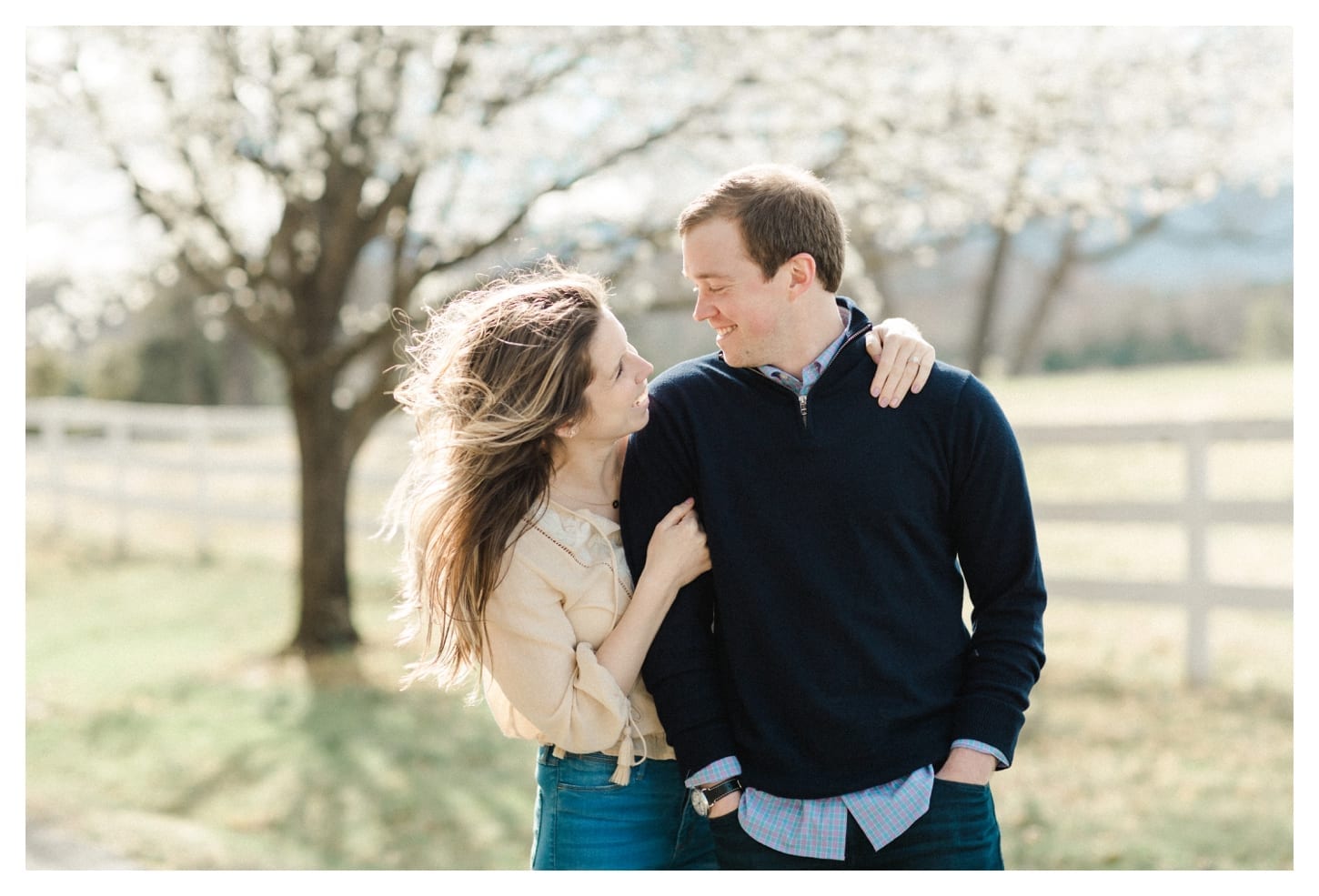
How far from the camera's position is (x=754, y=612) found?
2.21m

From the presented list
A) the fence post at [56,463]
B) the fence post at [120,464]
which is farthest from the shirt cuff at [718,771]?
the fence post at [56,463]

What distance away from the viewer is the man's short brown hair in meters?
2.25

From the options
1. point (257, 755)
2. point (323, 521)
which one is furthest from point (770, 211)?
point (323, 521)

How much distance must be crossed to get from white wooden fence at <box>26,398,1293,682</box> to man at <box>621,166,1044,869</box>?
4.85 metres

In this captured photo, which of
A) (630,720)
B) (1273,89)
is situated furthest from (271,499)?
(630,720)

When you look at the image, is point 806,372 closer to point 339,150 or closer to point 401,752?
point 401,752

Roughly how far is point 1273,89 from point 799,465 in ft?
24.8

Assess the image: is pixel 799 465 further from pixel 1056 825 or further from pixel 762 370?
pixel 1056 825

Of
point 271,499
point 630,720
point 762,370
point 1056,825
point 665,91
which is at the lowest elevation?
point 271,499

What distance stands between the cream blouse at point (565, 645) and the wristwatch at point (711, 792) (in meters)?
0.10

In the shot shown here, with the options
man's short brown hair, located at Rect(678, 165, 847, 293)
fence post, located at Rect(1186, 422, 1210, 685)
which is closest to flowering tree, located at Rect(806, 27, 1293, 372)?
fence post, located at Rect(1186, 422, 1210, 685)
